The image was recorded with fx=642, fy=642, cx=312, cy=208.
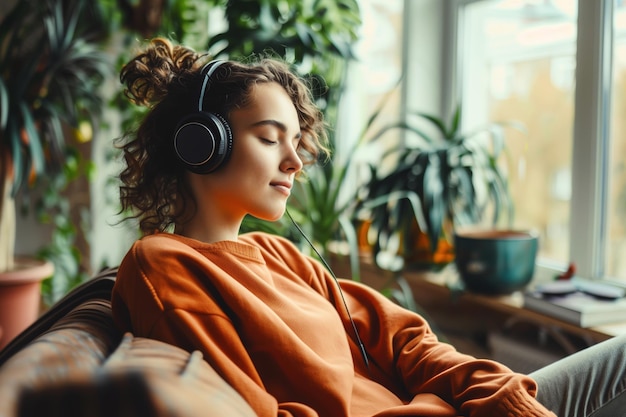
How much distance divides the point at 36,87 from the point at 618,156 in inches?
77.1

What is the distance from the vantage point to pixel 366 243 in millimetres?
2586

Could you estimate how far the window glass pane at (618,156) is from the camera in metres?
1.90

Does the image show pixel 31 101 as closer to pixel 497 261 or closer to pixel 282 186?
pixel 282 186

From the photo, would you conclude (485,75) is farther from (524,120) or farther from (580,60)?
(580,60)

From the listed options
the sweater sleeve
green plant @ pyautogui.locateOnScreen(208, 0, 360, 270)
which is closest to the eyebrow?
the sweater sleeve

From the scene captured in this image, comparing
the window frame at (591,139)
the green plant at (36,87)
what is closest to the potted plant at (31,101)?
the green plant at (36,87)

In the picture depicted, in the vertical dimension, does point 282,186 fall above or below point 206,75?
below

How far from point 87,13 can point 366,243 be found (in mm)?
1568

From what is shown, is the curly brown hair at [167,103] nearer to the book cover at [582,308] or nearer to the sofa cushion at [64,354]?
the sofa cushion at [64,354]

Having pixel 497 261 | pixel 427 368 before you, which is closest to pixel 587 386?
pixel 427 368

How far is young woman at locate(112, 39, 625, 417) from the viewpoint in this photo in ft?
3.07

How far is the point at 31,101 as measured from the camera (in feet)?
7.47

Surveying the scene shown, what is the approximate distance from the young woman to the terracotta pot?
1221 millimetres

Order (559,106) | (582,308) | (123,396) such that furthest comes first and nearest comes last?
(559,106)
(582,308)
(123,396)
